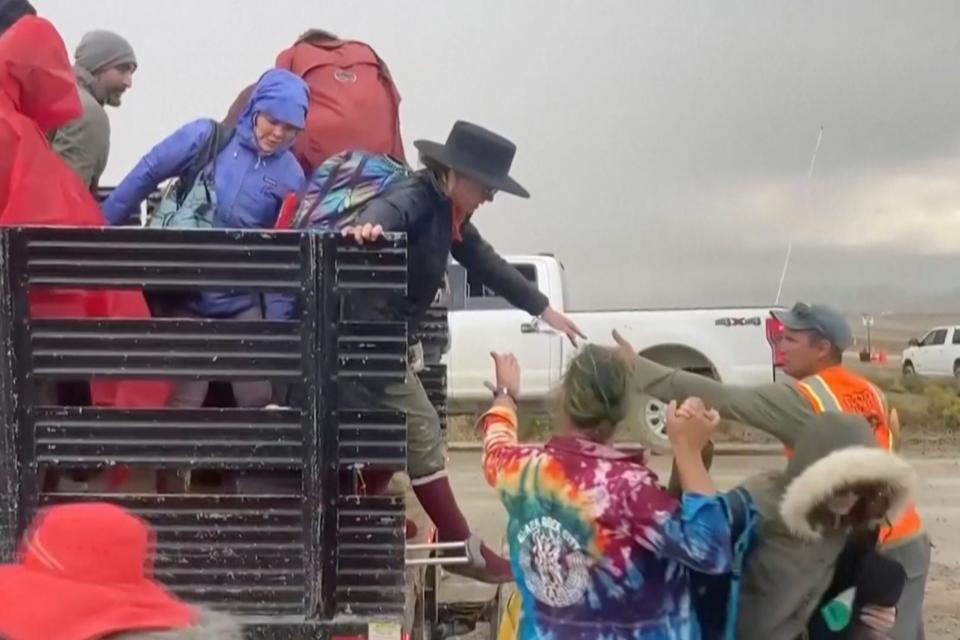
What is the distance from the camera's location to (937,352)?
76.8 ft

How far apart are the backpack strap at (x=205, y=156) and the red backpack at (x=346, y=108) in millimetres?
281

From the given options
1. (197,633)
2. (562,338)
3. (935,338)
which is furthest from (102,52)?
(935,338)

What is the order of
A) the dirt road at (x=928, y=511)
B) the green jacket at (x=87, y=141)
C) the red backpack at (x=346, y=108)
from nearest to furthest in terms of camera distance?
the red backpack at (x=346, y=108) → the green jacket at (x=87, y=141) → the dirt road at (x=928, y=511)

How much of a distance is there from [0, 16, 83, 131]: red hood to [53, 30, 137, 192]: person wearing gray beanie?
36.7 inches

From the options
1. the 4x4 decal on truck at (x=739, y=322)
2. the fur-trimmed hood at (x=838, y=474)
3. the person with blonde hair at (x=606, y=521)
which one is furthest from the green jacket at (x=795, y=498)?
the 4x4 decal on truck at (x=739, y=322)

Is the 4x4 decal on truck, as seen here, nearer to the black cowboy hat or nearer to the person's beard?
the person's beard

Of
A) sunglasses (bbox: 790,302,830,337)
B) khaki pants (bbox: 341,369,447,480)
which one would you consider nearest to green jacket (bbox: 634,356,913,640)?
sunglasses (bbox: 790,302,830,337)

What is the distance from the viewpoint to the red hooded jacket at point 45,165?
115 inches

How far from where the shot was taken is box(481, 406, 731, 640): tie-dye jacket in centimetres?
274

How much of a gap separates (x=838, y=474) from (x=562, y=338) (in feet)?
32.9

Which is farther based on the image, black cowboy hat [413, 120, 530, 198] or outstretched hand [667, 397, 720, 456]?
black cowboy hat [413, 120, 530, 198]

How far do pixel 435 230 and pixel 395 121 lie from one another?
62 centimetres

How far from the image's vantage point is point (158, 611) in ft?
4.97

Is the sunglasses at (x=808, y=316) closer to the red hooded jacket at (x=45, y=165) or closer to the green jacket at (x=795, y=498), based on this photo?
the green jacket at (x=795, y=498)
